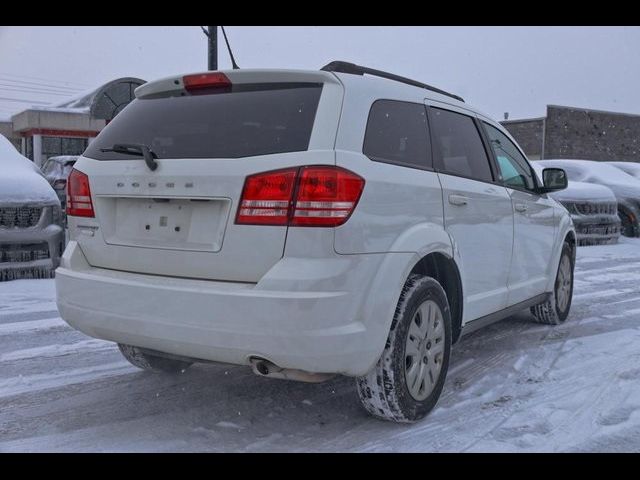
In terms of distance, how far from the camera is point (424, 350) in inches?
130

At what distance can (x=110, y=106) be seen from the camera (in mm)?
14477

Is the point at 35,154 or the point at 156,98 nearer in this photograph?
the point at 156,98

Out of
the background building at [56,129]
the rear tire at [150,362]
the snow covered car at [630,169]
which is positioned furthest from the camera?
the background building at [56,129]

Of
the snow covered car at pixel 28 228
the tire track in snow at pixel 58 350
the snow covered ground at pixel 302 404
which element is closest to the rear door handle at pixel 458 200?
the snow covered ground at pixel 302 404

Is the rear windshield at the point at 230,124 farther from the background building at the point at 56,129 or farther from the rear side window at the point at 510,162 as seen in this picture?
A: the background building at the point at 56,129

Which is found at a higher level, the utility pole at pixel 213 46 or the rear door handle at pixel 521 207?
the utility pole at pixel 213 46

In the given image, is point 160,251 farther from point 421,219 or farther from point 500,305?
point 500,305

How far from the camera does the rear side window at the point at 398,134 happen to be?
3053mm

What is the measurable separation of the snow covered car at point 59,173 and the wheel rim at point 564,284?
1031cm

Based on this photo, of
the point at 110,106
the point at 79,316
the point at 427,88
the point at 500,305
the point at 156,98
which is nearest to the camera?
the point at 79,316

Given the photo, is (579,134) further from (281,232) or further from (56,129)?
(281,232)

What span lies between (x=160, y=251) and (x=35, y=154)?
29.2 meters

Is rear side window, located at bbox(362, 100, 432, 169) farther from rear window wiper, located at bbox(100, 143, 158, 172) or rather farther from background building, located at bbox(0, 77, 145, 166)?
background building, located at bbox(0, 77, 145, 166)
